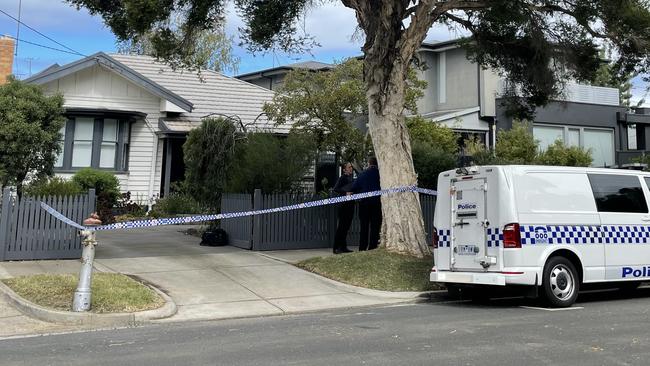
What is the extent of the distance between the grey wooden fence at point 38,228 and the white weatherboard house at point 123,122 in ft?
27.3

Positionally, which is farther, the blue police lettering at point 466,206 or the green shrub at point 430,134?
the green shrub at point 430,134

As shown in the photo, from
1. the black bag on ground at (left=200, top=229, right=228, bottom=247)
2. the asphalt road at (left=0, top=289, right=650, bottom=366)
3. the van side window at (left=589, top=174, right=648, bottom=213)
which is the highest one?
the van side window at (left=589, top=174, right=648, bottom=213)

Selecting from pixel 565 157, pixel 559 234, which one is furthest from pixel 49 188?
pixel 565 157

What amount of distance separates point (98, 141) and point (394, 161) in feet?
39.7

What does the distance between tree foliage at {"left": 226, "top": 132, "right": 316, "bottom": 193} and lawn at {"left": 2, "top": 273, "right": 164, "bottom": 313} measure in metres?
4.75

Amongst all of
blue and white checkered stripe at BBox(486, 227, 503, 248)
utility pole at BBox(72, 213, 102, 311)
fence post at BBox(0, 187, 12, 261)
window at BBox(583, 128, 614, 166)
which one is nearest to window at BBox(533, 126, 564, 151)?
window at BBox(583, 128, 614, 166)

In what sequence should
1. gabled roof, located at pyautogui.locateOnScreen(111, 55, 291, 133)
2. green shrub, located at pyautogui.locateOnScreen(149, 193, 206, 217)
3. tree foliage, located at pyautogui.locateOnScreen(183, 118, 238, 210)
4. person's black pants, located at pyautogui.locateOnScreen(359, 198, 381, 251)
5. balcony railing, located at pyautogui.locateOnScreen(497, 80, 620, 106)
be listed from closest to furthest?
person's black pants, located at pyautogui.locateOnScreen(359, 198, 381, 251) → tree foliage, located at pyautogui.locateOnScreen(183, 118, 238, 210) → green shrub, located at pyautogui.locateOnScreen(149, 193, 206, 217) → gabled roof, located at pyautogui.locateOnScreen(111, 55, 291, 133) → balcony railing, located at pyautogui.locateOnScreen(497, 80, 620, 106)

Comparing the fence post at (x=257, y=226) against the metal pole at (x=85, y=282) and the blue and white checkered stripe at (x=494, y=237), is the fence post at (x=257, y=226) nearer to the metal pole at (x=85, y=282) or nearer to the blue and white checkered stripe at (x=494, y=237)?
the metal pole at (x=85, y=282)

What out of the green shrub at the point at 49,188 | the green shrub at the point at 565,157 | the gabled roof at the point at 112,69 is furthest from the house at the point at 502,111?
the green shrub at the point at 49,188

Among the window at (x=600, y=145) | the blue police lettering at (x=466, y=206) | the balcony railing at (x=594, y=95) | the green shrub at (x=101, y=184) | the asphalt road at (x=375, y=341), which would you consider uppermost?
the balcony railing at (x=594, y=95)

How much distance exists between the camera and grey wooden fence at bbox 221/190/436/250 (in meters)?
12.9

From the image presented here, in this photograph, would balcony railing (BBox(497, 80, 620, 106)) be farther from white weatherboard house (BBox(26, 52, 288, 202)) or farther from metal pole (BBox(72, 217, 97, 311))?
metal pole (BBox(72, 217, 97, 311))

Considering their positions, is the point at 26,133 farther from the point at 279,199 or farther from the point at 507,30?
the point at 507,30

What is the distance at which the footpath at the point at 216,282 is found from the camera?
8.28 m
